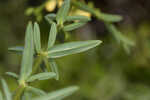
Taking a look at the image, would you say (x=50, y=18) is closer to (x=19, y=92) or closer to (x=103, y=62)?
(x=19, y=92)

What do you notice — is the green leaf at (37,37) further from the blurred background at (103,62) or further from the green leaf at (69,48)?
the blurred background at (103,62)

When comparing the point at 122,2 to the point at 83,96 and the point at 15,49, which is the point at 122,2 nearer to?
the point at 83,96

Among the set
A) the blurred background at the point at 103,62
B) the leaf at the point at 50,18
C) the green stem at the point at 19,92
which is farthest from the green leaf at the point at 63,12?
the blurred background at the point at 103,62

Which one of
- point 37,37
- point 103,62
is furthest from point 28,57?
point 103,62

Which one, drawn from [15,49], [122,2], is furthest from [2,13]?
[15,49]

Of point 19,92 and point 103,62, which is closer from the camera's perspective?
point 19,92

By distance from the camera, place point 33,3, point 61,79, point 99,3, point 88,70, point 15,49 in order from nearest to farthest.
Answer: point 15,49, point 33,3, point 61,79, point 88,70, point 99,3
